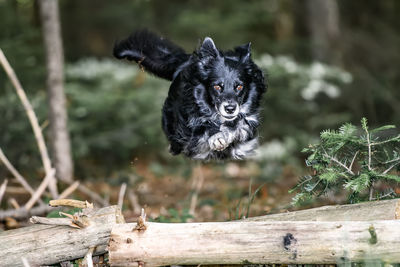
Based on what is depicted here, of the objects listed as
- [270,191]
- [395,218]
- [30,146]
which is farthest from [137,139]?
[395,218]

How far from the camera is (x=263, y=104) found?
283 inches

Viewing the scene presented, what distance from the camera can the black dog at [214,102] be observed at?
173 inches

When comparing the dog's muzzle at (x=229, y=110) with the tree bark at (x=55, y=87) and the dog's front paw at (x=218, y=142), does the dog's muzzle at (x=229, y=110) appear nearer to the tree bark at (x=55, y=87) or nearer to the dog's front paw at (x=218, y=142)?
the dog's front paw at (x=218, y=142)

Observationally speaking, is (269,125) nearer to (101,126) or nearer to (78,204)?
(101,126)

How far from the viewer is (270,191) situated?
8180mm

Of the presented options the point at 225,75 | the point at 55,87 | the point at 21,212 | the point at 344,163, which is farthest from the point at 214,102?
the point at 55,87

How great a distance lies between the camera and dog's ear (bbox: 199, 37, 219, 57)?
4377 millimetres

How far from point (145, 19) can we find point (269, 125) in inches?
261

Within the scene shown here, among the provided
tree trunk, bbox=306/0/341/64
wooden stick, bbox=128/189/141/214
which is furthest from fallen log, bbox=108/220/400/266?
tree trunk, bbox=306/0/341/64

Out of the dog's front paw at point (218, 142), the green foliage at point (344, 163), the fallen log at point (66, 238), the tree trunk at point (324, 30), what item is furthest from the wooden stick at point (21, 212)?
the tree trunk at point (324, 30)

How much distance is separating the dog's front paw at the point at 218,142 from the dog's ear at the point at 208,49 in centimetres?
80

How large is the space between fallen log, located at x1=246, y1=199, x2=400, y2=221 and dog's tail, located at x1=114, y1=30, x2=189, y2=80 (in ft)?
6.91

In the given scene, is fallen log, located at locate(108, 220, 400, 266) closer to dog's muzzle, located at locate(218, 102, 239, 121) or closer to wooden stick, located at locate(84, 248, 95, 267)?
wooden stick, located at locate(84, 248, 95, 267)

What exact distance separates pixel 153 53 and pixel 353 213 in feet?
9.17
